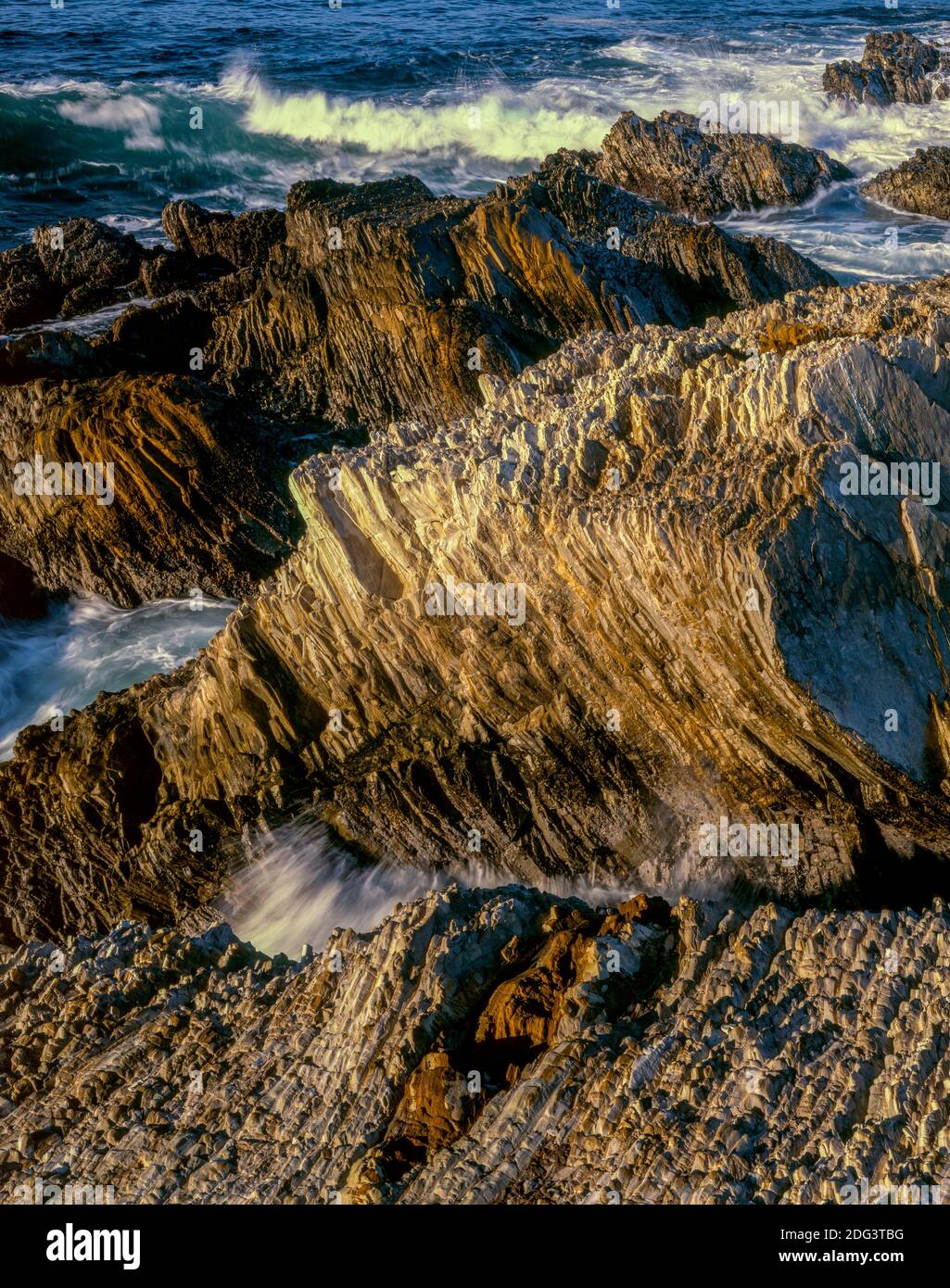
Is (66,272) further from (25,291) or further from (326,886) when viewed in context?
(326,886)

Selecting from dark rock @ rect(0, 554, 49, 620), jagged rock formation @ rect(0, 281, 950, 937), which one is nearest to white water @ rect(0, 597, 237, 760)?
dark rock @ rect(0, 554, 49, 620)

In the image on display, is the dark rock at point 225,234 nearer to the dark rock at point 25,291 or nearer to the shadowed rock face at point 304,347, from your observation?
the shadowed rock face at point 304,347

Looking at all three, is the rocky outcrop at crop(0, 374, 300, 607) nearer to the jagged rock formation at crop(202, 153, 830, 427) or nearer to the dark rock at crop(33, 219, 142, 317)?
the jagged rock formation at crop(202, 153, 830, 427)

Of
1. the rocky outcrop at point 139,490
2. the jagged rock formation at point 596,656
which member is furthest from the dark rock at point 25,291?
the jagged rock formation at point 596,656

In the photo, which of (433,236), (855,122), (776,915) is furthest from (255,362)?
(855,122)

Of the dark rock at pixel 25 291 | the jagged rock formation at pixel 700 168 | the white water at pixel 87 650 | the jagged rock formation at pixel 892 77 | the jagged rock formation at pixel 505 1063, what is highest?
the jagged rock formation at pixel 892 77
